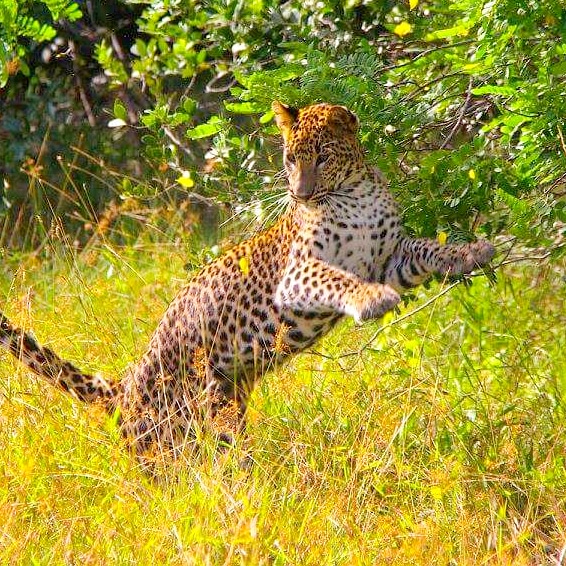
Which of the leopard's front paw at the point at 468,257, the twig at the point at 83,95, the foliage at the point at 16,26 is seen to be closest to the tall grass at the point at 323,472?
the leopard's front paw at the point at 468,257

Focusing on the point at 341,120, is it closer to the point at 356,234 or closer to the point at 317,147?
the point at 317,147

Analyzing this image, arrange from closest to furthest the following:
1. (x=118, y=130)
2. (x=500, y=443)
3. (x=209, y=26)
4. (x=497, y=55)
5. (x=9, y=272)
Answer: (x=497, y=55) → (x=500, y=443) → (x=209, y=26) → (x=9, y=272) → (x=118, y=130)

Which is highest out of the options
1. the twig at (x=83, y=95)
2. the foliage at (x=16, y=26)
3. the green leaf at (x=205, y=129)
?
the foliage at (x=16, y=26)

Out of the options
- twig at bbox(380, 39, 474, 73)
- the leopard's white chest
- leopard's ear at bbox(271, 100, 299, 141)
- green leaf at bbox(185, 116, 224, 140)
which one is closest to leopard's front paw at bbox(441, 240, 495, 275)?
the leopard's white chest

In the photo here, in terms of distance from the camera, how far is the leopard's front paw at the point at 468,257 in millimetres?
5125

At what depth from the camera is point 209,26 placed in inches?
247

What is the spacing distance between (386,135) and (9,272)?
4.25 m

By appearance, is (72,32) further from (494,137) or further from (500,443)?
(500,443)

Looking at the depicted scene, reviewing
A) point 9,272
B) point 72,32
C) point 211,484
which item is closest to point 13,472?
point 211,484

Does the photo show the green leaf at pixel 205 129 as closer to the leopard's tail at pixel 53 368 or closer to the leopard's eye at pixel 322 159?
the leopard's eye at pixel 322 159

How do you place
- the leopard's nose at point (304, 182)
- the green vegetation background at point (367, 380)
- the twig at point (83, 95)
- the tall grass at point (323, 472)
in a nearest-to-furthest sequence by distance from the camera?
the tall grass at point (323, 472) < the green vegetation background at point (367, 380) < the leopard's nose at point (304, 182) < the twig at point (83, 95)

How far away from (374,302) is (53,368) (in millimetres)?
1433

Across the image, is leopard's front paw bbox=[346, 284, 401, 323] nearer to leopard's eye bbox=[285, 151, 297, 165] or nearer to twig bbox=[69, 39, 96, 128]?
leopard's eye bbox=[285, 151, 297, 165]

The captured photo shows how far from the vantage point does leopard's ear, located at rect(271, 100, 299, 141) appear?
5.57m
